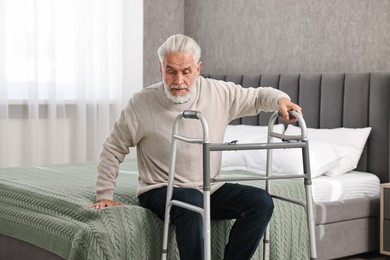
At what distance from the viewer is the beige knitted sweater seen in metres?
2.95

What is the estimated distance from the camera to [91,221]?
9.29 feet

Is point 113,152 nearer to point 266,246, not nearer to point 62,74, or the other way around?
point 266,246

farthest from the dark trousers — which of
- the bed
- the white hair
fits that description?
the white hair

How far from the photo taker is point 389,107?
14.0ft

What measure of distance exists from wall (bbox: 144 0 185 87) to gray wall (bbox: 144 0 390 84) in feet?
0.12

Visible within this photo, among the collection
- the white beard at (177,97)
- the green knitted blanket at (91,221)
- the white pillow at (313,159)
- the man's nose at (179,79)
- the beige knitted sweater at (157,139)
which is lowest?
the green knitted blanket at (91,221)

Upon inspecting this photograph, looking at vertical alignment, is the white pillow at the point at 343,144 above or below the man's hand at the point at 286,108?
below

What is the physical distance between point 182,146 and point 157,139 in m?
0.12

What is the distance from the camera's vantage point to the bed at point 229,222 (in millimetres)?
2842

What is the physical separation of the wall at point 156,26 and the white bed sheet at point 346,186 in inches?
89.5

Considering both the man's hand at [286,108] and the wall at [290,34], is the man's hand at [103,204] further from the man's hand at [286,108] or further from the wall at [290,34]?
the wall at [290,34]

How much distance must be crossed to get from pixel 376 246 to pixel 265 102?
66.3 inches

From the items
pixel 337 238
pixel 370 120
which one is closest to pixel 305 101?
pixel 370 120

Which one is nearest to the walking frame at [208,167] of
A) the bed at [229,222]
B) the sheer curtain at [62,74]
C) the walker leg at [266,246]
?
the bed at [229,222]
